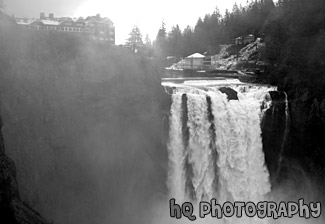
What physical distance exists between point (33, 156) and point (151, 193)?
9.40m

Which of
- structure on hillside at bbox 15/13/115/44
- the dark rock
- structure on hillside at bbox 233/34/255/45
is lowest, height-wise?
the dark rock

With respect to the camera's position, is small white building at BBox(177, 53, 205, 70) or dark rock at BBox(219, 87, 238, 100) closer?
dark rock at BBox(219, 87, 238, 100)

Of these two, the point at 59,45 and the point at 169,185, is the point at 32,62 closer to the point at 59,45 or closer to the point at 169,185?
the point at 59,45

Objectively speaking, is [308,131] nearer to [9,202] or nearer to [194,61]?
[9,202]

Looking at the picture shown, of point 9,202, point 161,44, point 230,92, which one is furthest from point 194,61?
point 9,202

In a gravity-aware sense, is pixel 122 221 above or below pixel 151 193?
below

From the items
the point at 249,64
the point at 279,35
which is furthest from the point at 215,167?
the point at 249,64

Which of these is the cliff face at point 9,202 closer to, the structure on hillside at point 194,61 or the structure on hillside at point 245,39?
the structure on hillside at point 194,61

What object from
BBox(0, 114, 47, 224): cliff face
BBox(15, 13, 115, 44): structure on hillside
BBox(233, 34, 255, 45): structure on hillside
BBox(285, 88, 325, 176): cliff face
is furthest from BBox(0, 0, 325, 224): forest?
BBox(233, 34, 255, 45): structure on hillside

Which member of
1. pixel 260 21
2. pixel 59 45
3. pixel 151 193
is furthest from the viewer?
pixel 260 21

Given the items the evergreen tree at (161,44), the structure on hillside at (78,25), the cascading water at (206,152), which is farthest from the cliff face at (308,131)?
the evergreen tree at (161,44)

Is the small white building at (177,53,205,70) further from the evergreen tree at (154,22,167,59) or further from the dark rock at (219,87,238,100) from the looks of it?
the dark rock at (219,87,238,100)

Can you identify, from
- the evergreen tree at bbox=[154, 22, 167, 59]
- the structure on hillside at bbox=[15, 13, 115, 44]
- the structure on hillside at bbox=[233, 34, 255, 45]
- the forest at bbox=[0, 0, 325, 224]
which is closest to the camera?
the forest at bbox=[0, 0, 325, 224]

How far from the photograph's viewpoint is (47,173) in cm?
1922
